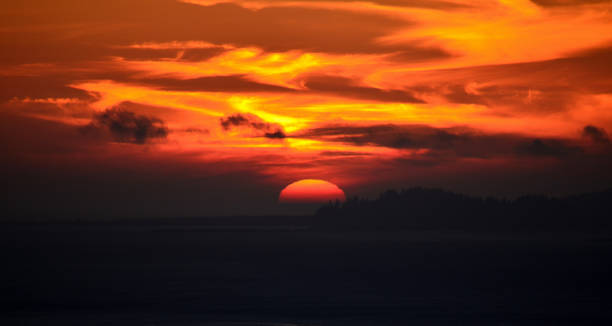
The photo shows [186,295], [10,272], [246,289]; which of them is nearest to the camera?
[186,295]

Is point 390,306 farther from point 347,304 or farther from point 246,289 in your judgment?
point 246,289

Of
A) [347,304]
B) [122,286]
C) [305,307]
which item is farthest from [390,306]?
[122,286]

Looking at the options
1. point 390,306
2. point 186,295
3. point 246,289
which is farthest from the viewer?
point 246,289

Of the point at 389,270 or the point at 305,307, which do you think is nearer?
the point at 305,307

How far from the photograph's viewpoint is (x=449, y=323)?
48.2 meters

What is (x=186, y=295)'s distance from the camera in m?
64.4

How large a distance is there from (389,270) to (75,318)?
176 ft

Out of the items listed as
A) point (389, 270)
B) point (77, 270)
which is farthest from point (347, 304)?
point (77, 270)

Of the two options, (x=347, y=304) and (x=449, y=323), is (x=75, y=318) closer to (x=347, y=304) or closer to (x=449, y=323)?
(x=347, y=304)

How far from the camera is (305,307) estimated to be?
56.1 metres

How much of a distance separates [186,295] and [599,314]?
38.8 metres

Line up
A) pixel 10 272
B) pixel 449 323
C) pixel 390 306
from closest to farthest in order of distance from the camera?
1. pixel 449 323
2. pixel 390 306
3. pixel 10 272

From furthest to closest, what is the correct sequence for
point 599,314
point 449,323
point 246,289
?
1. point 246,289
2. point 599,314
3. point 449,323

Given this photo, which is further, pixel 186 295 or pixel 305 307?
pixel 186 295
